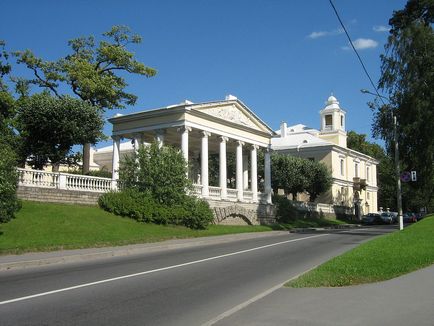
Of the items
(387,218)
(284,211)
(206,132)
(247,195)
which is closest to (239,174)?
(247,195)

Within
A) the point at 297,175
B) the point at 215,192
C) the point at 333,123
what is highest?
the point at 333,123

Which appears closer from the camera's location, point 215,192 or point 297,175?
point 215,192

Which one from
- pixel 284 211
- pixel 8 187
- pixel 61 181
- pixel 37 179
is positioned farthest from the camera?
pixel 284 211

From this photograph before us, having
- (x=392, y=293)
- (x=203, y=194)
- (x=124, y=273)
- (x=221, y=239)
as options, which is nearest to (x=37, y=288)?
(x=124, y=273)

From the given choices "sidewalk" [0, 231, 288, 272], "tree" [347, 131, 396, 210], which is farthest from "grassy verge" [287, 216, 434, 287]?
"tree" [347, 131, 396, 210]

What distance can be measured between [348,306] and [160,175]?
2397 cm

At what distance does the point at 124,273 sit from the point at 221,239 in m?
14.8

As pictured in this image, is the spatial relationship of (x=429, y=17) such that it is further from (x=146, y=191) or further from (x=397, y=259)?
(x=397, y=259)

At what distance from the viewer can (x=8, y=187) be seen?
1978cm

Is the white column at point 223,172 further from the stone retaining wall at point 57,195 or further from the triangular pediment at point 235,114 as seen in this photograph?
the stone retaining wall at point 57,195

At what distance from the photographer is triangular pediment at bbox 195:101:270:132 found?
40.5m

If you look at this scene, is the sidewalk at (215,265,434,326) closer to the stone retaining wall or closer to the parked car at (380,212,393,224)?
the stone retaining wall

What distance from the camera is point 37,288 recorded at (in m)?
10.9

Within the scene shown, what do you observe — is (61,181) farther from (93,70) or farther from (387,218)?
(387,218)
